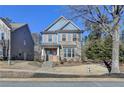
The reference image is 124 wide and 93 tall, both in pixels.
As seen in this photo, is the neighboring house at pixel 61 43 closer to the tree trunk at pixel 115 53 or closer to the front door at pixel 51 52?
the front door at pixel 51 52

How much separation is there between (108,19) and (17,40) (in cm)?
791

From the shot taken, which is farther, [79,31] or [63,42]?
[63,42]

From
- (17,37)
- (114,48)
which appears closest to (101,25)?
(114,48)

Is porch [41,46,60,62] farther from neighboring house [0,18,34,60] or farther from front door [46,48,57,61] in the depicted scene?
neighboring house [0,18,34,60]

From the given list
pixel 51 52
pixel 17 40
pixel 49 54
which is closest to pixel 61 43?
pixel 51 52

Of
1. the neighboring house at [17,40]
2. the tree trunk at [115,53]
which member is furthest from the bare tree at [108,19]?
the neighboring house at [17,40]

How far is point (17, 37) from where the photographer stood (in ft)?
69.6

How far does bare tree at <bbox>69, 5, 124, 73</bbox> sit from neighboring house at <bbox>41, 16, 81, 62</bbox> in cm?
87

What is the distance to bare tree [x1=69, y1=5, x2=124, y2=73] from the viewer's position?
14484 mm

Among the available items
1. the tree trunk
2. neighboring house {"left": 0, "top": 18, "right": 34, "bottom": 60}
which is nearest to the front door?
neighboring house {"left": 0, "top": 18, "right": 34, "bottom": 60}

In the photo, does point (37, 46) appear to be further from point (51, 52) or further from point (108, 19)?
point (108, 19)

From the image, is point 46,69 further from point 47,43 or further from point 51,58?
point 47,43

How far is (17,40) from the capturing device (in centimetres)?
2091
